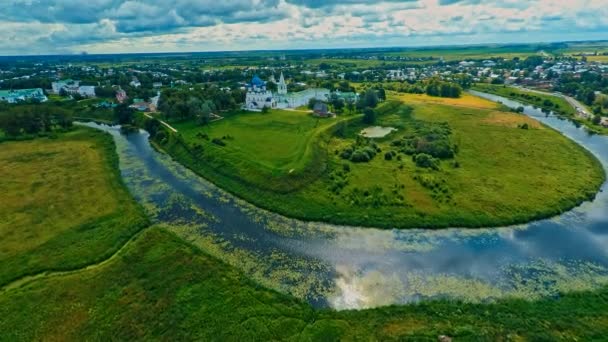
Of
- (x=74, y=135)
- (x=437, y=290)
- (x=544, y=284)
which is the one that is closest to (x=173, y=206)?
(x=437, y=290)

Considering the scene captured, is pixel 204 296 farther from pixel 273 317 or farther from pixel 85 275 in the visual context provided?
pixel 85 275

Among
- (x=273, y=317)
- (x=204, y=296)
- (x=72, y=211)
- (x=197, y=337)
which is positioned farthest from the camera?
(x=72, y=211)

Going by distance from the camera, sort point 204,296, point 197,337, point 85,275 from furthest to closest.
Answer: point 85,275, point 204,296, point 197,337

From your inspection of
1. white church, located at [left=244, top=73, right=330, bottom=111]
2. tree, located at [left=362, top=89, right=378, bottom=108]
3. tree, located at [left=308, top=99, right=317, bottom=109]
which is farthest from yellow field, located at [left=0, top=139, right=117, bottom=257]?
tree, located at [left=362, top=89, right=378, bottom=108]

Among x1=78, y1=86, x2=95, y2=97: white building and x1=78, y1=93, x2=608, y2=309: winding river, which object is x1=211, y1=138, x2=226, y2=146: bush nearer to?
x1=78, y1=93, x2=608, y2=309: winding river

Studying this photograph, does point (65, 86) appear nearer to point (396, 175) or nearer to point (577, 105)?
point (396, 175)

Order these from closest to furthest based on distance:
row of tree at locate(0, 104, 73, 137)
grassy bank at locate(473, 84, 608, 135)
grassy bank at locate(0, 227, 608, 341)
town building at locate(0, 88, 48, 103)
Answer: grassy bank at locate(0, 227, 608, 341) < row of tree at locate(0, 104, 73, 137) < grassy bank at locate(473, 84, 608, 135) < town building at locate(0, 88, 48, 103)
